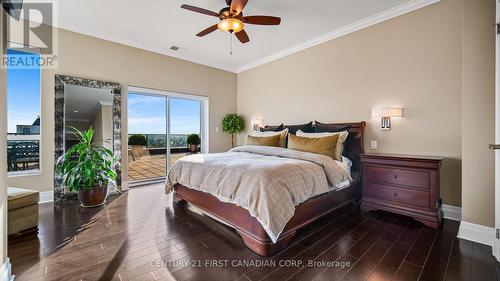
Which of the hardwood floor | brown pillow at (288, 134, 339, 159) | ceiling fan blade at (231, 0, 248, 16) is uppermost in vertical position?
ceiling fan blade at (231, 0, 248, 16)

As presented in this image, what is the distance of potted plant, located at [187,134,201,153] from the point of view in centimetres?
545

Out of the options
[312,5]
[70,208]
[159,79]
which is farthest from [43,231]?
[312,5]

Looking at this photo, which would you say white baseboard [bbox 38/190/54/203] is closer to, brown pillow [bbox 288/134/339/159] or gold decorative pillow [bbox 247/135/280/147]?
gold decorative pillow [bbox 247/135/280/147]

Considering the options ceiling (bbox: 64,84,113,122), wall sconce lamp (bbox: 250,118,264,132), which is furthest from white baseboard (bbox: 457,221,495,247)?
ceiling (bbox: 64,84,113,122)

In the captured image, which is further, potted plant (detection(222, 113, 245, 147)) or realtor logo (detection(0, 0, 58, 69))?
potted plant (detection(222, 113, 245, 147))

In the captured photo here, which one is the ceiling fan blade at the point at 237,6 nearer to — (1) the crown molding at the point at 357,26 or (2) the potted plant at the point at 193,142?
(1) the crown molding at the point at 357,26

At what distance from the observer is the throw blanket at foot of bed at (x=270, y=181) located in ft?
6.30

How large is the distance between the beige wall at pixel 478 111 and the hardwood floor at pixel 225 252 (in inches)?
16.4

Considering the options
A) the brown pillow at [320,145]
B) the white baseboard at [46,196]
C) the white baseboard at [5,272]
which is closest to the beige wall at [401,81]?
the brown pillow at [320,145]

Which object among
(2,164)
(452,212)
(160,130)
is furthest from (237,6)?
(452,212)

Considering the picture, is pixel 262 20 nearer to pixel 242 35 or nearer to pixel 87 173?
pixel 242 35

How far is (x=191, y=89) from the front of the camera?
5.16 m

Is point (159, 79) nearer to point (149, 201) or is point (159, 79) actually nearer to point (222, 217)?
point (149, 201)

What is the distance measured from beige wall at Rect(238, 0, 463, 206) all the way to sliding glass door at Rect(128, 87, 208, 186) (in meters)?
2.53
